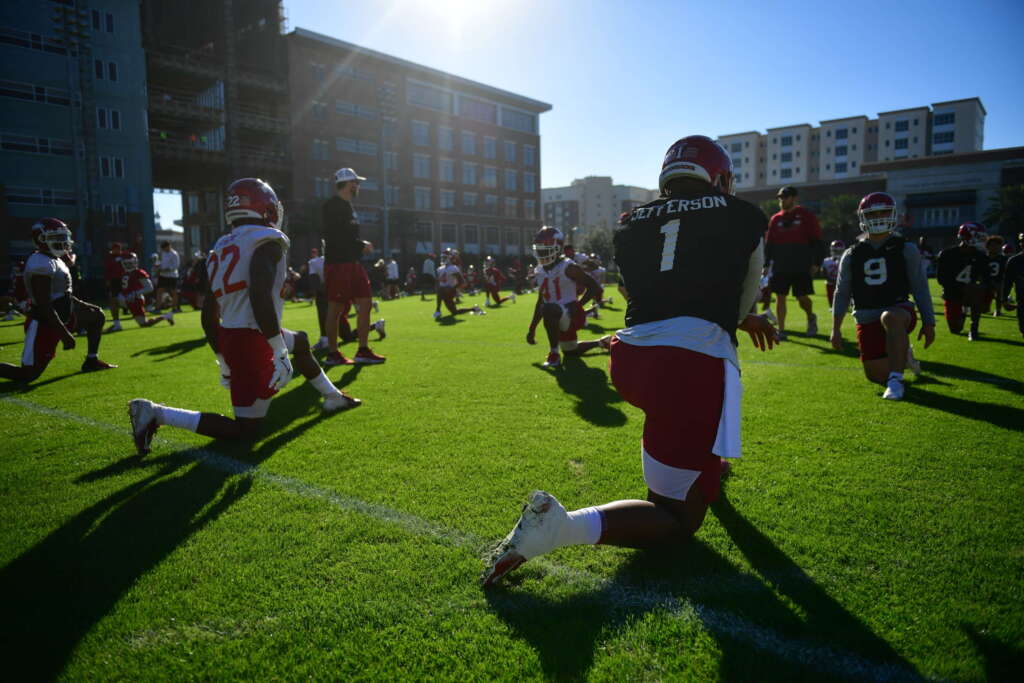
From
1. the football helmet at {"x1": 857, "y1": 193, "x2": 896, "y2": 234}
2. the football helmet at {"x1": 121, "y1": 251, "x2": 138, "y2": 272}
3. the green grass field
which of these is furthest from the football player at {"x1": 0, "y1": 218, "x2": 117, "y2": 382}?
the football helmet at {"x1": 857, "y1": 193, "x2": 896, "y2": 234}

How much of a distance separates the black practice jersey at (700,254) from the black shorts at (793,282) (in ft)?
26.3

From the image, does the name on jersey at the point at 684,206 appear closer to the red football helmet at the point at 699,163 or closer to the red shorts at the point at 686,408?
the red football helmet at the point at 699,163

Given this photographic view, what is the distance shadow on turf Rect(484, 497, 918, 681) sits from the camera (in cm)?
206

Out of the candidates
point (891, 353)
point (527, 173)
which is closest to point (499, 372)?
point (891, 353)

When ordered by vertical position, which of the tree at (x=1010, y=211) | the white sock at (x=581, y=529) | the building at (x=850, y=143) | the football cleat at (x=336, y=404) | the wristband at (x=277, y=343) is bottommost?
the football cleat at (x=336, y=404)

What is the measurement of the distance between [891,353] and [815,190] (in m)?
82.8

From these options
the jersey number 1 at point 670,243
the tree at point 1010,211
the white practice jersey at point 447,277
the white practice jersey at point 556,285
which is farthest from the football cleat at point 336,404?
the tree at point 1010,211

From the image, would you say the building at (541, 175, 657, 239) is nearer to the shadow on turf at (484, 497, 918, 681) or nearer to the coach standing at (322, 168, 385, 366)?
the coach standing at (322, 168, 385, 366)

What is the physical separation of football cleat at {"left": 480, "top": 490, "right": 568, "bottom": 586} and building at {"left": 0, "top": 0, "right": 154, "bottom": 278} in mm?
40655

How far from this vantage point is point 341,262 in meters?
8.42

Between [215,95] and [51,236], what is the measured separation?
156 ft

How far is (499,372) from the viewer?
25.1 ft

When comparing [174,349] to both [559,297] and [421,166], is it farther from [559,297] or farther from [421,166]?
[421,166]

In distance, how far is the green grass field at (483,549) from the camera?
2113 millimetres
